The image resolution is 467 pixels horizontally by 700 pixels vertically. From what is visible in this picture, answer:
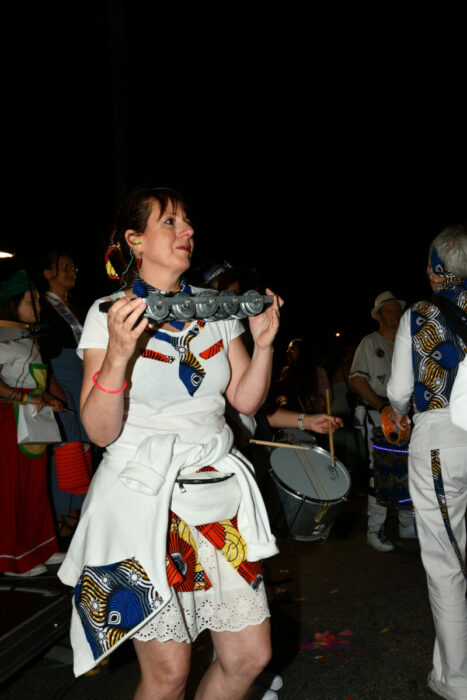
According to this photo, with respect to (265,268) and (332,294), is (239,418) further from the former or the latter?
(332,294)

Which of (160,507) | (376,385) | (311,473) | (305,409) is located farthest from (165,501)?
(305,409)

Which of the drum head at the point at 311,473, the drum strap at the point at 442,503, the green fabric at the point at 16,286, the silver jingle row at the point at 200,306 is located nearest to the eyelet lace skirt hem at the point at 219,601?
the silver jingle row at the point at 200,306

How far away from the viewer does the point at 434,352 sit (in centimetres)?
280

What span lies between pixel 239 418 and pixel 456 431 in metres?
1.09

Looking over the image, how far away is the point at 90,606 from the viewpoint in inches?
66.1

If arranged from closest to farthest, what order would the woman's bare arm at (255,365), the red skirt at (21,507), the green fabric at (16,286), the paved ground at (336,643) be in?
the woman's bare arm at (255,365) → the paved ground at (336,643) → the red skirt at (21,507) → the green fabric at (16,286)

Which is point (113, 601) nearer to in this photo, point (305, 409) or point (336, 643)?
point (336, 643)

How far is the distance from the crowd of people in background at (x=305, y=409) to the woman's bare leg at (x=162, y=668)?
2.86ft

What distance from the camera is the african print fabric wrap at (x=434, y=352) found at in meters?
2.75

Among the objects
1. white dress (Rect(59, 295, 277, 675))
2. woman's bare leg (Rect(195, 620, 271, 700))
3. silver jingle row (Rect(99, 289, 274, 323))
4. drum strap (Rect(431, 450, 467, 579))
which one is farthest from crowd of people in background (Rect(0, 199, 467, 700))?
woman's bare leg (Rect(195, 620, 271, 700))

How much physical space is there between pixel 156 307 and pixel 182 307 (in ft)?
0.26

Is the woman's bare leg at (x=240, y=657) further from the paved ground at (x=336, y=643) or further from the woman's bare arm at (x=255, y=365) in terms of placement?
the paved ground at (x=336, y=643)

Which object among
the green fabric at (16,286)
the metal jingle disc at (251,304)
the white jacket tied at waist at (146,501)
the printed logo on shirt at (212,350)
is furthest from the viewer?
the green fabric at (16,286)

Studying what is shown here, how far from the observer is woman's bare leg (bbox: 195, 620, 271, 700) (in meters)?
1.85
